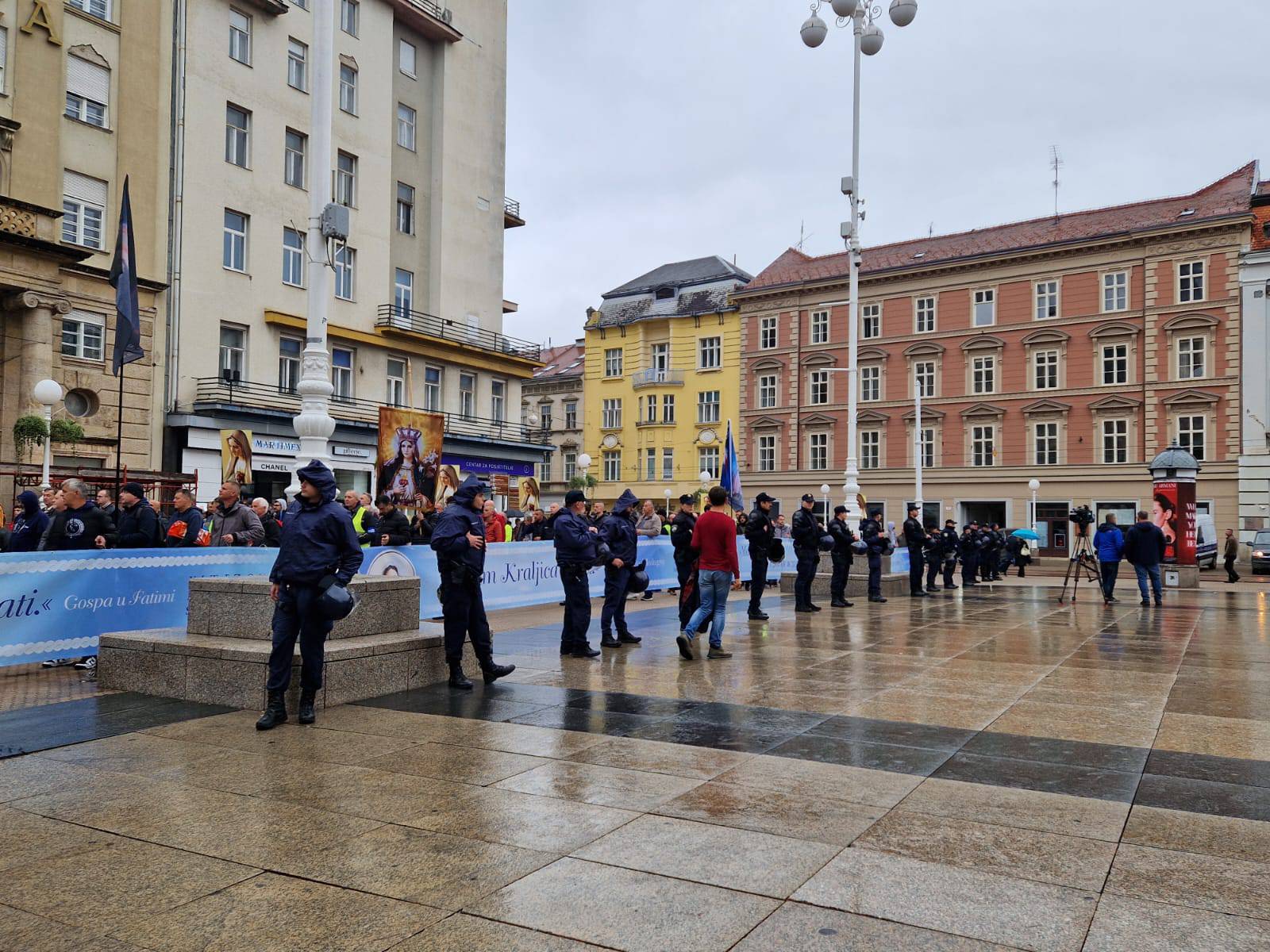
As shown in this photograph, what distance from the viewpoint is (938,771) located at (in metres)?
5.84

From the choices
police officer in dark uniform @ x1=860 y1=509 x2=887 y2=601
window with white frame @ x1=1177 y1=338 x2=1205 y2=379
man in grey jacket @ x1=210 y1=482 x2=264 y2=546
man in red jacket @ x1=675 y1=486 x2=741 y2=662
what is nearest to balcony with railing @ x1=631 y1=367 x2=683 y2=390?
window with white frame @ x1=1177 y1=338 x2=1205 y2=379

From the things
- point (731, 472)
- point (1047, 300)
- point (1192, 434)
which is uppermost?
point (1047, 300)

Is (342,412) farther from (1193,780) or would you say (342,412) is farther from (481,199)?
(1193,780)

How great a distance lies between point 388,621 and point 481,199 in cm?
3378

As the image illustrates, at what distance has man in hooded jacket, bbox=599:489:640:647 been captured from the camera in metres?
11.7

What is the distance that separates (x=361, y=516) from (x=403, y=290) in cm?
2313

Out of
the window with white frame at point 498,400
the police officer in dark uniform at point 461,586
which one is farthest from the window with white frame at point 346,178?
the police officer in dark uniform at point 461,586

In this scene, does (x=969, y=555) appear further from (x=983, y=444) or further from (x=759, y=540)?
(x=983, y=444)

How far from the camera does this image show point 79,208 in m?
25.5

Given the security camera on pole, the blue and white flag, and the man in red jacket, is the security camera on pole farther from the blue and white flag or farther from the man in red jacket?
the man in red jacket

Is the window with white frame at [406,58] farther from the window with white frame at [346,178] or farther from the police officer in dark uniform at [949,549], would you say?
the police officer in dark uniform at [949,549]

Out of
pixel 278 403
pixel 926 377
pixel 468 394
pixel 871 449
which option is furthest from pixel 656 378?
pixel 278 403

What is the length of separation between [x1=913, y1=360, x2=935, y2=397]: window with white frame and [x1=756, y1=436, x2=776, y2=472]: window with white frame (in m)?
9.02

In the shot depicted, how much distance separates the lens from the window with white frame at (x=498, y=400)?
132ft
